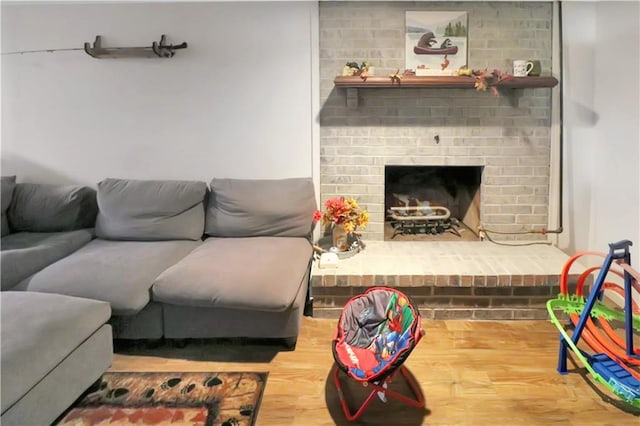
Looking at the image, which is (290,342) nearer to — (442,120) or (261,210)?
(261,210)

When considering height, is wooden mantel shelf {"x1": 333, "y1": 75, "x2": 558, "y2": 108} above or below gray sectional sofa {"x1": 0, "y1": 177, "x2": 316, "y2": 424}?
above

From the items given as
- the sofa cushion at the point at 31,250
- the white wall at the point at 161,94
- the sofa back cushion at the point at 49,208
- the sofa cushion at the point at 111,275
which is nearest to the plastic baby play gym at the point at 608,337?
the white wall at the point at 161,94

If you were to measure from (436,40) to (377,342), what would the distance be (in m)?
2.13

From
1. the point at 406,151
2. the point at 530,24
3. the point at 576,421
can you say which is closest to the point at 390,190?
the point at 406,151

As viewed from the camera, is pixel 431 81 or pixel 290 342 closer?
pixel 290 342

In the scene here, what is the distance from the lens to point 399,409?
6.33 ft

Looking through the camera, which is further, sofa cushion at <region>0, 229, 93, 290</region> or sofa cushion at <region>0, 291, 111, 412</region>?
sofa cushion at <region>0, 229, 93, 290</region>

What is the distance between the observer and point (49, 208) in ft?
9.93

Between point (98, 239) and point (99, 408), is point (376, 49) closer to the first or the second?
point (98, 239)

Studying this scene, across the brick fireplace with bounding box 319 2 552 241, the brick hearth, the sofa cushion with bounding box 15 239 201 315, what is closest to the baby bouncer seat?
the brick hearth

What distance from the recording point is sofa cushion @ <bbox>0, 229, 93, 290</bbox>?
2.38 metres

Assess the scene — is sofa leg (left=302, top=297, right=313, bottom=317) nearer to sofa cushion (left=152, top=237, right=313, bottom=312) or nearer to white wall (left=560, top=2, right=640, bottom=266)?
sofa cushion (left=152, top=237, right=313, bottom=312)

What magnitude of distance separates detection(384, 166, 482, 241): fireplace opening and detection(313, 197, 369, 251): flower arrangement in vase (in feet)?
1.52

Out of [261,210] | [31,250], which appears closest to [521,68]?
[261,210]
